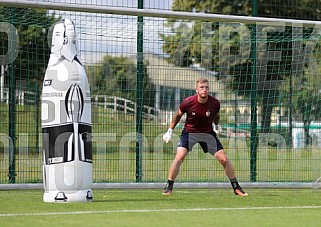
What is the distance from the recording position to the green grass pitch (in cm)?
948

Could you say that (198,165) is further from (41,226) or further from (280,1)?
(41,226)

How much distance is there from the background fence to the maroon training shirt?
179 centimetres

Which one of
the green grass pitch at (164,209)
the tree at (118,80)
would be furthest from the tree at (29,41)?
the green grass pitch at (164,209)

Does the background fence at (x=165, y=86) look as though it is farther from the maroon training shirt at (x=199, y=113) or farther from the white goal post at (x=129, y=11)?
the maroon training shirt at (x=199, y=113)

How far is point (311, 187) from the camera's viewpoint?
52.5 ft

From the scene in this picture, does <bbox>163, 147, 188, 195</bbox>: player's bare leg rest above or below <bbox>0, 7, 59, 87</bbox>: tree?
below

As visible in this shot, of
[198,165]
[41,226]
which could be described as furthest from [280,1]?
[41,226]

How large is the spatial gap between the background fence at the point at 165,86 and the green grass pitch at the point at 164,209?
5.73ft

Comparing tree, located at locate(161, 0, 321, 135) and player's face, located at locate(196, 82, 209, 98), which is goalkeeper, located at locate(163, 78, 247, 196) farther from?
tree, located at locate(161, 0, 321, 135)

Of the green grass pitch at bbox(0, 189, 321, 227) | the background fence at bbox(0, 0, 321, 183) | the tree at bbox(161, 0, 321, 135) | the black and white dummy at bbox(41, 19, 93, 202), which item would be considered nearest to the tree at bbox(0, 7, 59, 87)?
the background fence at bbox(0, 0, 321, 183)

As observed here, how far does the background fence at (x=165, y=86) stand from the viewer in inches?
599

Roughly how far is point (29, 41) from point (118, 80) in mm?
2503

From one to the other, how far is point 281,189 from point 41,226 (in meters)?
7.77

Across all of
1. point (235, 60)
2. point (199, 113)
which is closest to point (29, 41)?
point (235, 60)
